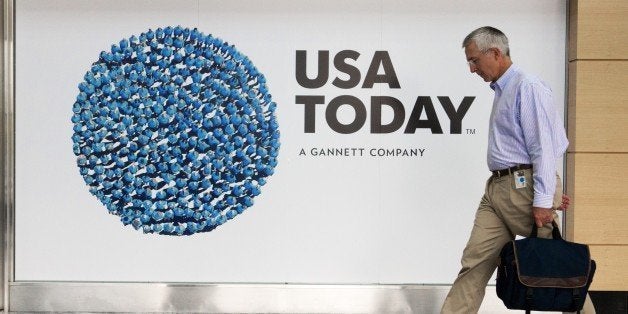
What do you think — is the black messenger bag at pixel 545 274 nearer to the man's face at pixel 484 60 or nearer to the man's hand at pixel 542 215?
the man's hand at pixel 542 215

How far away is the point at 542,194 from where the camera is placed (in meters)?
4.47

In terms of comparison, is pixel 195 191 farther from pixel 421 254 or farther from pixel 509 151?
pixel 509 151

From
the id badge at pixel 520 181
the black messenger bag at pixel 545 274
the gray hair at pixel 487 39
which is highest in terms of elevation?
the gray hair at pixel 487 39

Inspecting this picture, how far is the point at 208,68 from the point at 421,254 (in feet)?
6.13

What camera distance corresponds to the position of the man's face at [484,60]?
472cm

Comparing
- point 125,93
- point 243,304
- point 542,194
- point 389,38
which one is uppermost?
point 389,38

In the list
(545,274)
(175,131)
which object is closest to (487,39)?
(545,274)

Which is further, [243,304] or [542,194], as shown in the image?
[243,304]

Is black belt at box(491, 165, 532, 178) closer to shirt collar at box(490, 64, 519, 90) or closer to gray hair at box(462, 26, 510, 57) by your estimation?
shirt collar at box(490, 64, 519, 90)

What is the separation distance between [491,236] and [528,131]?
59 centimetres

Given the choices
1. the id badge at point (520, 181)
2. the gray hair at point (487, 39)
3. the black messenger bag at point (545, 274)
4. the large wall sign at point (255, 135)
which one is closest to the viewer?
the black messenger bag at point (545, 274)

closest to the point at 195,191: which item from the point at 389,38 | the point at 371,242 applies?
the point at 371,242

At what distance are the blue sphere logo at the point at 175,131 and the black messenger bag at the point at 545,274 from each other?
2.03m

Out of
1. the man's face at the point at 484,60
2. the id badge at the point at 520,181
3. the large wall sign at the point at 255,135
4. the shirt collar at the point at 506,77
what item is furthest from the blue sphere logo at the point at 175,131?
the id badge at the point at 520,181
